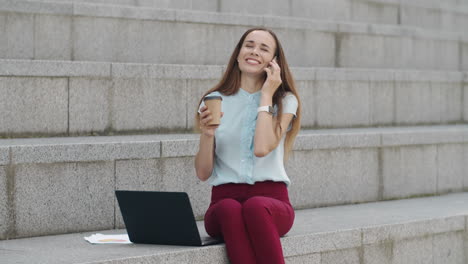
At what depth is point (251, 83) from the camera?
5379mm

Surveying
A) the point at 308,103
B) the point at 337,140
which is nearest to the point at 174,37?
the point at 308,103

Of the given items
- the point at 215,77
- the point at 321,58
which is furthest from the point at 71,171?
the point at 321,58

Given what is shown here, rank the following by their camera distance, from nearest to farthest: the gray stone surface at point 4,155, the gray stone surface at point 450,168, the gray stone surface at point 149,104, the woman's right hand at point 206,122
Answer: the woman's right hand at point 206,122
the gray stone surface at point 4,155
the gray stone surface at point 149,104
the gray stone surface at point 450,168

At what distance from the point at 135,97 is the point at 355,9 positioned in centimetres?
468

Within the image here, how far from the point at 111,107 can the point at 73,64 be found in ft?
1.54

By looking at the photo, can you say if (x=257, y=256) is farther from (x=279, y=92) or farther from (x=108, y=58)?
(x=108, y=58)

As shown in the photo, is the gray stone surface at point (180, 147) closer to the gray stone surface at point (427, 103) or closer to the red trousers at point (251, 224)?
the red trousers at point (251, 224)

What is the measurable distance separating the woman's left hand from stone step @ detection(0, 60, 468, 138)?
1724mm

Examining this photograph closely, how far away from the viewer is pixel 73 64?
6.30m

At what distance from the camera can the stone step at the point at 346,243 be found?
468 cm

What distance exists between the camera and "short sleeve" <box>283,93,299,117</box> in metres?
5.23

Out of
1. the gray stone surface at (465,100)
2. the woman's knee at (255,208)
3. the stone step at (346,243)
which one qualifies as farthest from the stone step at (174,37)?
the woman's knee at (255,208)

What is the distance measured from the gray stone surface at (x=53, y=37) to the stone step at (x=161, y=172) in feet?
4.15

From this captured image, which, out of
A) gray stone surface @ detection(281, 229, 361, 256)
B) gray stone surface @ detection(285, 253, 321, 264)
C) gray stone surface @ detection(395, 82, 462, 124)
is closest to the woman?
gray stone surface @ detection(281, 229, 361, 256)
